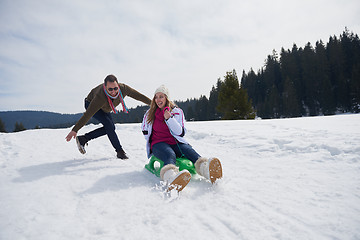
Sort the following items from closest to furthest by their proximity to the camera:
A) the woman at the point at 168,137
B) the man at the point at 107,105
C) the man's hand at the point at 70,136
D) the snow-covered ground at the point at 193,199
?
1. the snow-covered ground at the point at 193,199
2. the woman at the point at 168,137
3. the man's hand at the point at 70,136
4. the man at the point at 107,105

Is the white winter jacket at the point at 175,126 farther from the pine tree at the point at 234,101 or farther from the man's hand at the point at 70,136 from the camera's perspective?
the pine tree at the point at 234,101

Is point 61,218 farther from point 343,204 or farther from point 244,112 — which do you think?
point 244,112

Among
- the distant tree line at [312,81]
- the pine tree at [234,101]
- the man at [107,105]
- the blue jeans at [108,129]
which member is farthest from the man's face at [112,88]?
A: the distant tree line at [312,81]

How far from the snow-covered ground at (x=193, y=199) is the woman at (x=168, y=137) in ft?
0.75

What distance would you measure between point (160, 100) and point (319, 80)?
54.8 m

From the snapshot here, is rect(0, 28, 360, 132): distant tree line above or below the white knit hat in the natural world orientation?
above

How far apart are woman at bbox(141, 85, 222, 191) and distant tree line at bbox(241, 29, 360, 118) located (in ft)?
153

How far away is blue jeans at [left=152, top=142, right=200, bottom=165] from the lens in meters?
2.79

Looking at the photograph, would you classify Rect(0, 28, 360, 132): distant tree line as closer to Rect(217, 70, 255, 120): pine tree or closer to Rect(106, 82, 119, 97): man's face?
Rect(217, 70, 255, 120): pine tree

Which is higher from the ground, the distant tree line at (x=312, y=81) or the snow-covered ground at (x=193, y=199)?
the distant tree line at (x=312, y=81)

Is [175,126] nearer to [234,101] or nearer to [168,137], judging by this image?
[168,137]

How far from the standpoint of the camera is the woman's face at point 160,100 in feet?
10.8

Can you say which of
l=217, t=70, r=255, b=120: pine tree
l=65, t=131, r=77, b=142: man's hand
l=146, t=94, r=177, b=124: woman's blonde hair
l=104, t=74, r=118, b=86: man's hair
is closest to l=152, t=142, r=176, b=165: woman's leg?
l=146, t=94, r=177, b=124: woman's blonde hair

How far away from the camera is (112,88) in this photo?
148 inches
